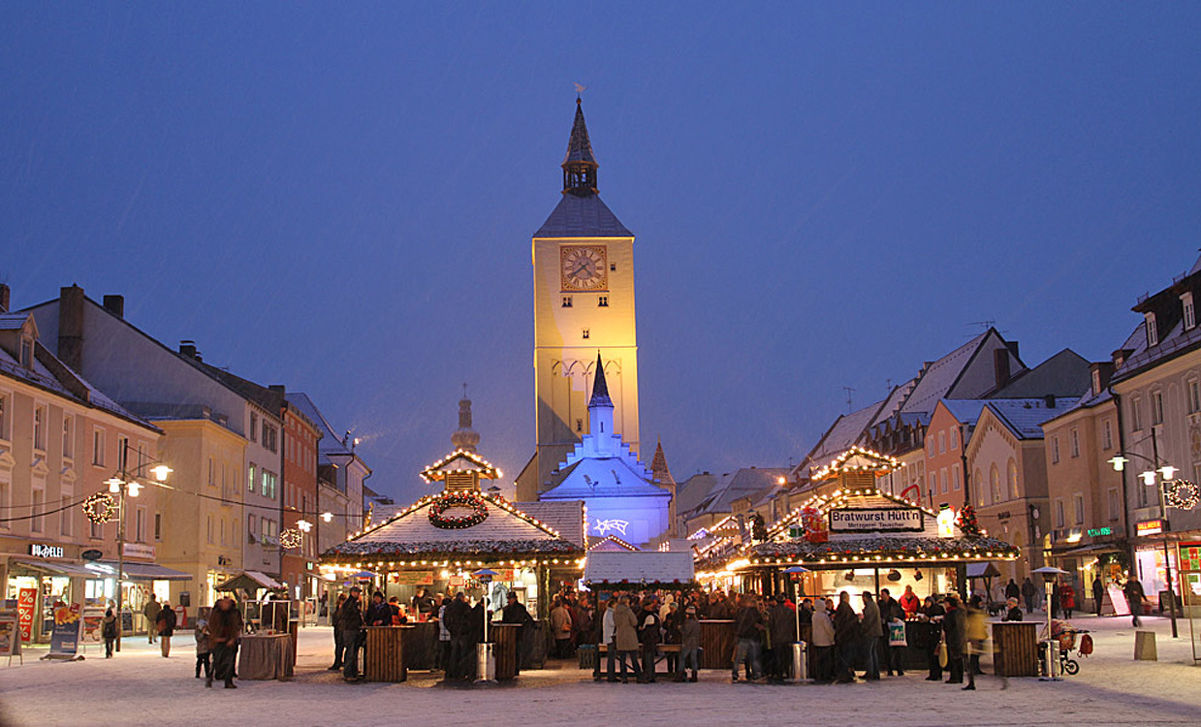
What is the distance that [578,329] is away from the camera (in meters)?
103

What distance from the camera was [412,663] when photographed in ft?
79.3

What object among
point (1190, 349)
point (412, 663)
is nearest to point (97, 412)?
point (412, 663)

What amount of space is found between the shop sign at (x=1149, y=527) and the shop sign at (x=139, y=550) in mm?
31605

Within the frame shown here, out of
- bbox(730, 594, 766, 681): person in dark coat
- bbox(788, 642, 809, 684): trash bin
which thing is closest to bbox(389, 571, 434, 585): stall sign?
bbox(730, 594, 766, 681): person in dark coat

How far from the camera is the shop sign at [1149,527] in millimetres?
41000

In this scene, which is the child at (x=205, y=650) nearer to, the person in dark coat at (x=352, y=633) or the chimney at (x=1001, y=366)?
the person in dark coat at (x=352, y=633)

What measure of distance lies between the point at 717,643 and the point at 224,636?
8952 mm

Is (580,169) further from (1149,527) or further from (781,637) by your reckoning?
(781,637)

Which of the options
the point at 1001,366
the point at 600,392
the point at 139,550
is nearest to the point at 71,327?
the point at 139,550

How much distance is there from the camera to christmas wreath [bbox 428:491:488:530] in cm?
2684

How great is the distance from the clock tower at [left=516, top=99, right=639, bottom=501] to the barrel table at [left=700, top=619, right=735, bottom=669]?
243 ft

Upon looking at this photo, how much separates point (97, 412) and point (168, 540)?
9.02 m

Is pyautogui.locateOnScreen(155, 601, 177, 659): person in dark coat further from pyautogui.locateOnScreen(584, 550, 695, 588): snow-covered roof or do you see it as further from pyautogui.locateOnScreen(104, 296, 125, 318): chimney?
pyautogui.locateOnScreen(104, 296, 125, 318): chimney

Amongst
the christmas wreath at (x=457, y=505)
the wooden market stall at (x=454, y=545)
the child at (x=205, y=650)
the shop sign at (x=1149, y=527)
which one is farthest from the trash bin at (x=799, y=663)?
the shop sign at (x=1149, y=527)
